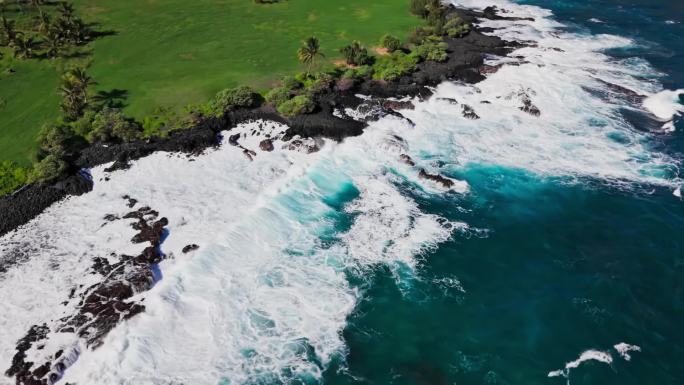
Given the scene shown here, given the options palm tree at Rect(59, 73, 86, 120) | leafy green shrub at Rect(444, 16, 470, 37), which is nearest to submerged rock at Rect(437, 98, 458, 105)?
leafy green shrub at Rect(444, 16, 470, 37)

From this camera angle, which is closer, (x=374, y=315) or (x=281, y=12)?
(x=374, y=315)

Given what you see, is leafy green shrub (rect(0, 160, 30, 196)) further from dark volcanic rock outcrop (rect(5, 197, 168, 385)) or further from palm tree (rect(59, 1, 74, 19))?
palm tree (rect(59, 1, 74, 19))

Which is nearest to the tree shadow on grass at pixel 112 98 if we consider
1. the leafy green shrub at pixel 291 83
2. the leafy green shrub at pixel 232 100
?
the leafy green shrub at pixel 232 100

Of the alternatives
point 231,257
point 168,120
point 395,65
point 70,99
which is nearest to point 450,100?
point 395,65

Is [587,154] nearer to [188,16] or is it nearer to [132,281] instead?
[132,281]

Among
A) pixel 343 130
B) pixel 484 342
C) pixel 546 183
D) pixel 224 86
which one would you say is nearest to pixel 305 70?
pixel 224 86

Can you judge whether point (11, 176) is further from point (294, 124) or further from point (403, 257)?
point (403, 257)

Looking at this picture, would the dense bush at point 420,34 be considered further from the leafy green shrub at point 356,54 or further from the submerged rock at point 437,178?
the submerged rock at point 437,178
